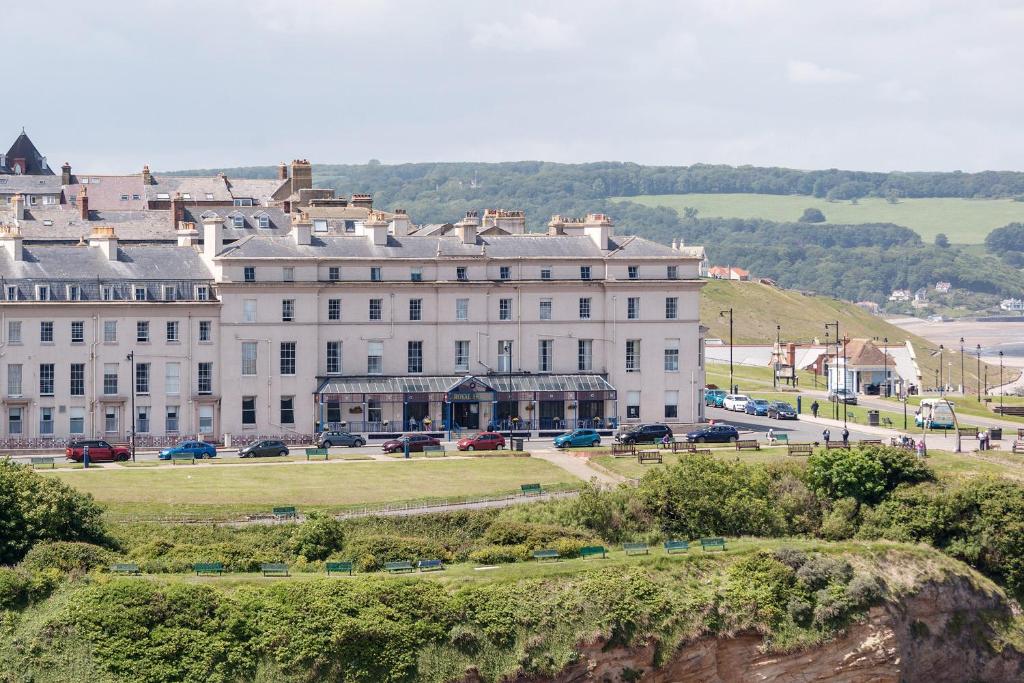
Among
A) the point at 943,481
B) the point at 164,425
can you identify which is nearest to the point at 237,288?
the point at 164,425

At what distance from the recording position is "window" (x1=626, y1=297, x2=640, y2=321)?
109875mm

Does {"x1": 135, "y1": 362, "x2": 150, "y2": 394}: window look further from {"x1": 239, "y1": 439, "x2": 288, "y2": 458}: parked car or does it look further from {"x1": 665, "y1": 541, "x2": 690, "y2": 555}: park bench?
{"x1": 665, "y1": 541, "x2": 690, "y2": 555}: park bench

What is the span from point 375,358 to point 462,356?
495cm

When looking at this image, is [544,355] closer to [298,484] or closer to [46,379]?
[298,484]

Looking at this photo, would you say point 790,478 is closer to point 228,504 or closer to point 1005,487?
point 1005,487

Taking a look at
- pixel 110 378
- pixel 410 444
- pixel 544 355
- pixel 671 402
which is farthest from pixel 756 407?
pixel 110 378

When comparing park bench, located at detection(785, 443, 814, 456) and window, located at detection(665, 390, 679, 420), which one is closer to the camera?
park bench, located at detection(785, 443, 814, 456)

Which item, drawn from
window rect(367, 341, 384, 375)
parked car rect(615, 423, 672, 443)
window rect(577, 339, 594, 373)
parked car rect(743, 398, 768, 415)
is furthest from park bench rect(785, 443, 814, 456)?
window rect(367, 341, 384, 375)

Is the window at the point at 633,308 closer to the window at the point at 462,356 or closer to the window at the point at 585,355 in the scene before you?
the window at the point at 585,355

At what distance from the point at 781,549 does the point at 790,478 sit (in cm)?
1077

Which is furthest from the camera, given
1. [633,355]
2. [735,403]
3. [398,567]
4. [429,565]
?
[735,403]

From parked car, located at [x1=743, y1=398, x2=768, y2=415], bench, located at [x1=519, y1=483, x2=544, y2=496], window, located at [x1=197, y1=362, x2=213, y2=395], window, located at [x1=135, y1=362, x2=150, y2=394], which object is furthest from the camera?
parked car, located at [x1=743, y1=398, x2=768, y2=415]

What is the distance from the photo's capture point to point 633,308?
361 feet

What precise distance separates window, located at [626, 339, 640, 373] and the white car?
12.2m
